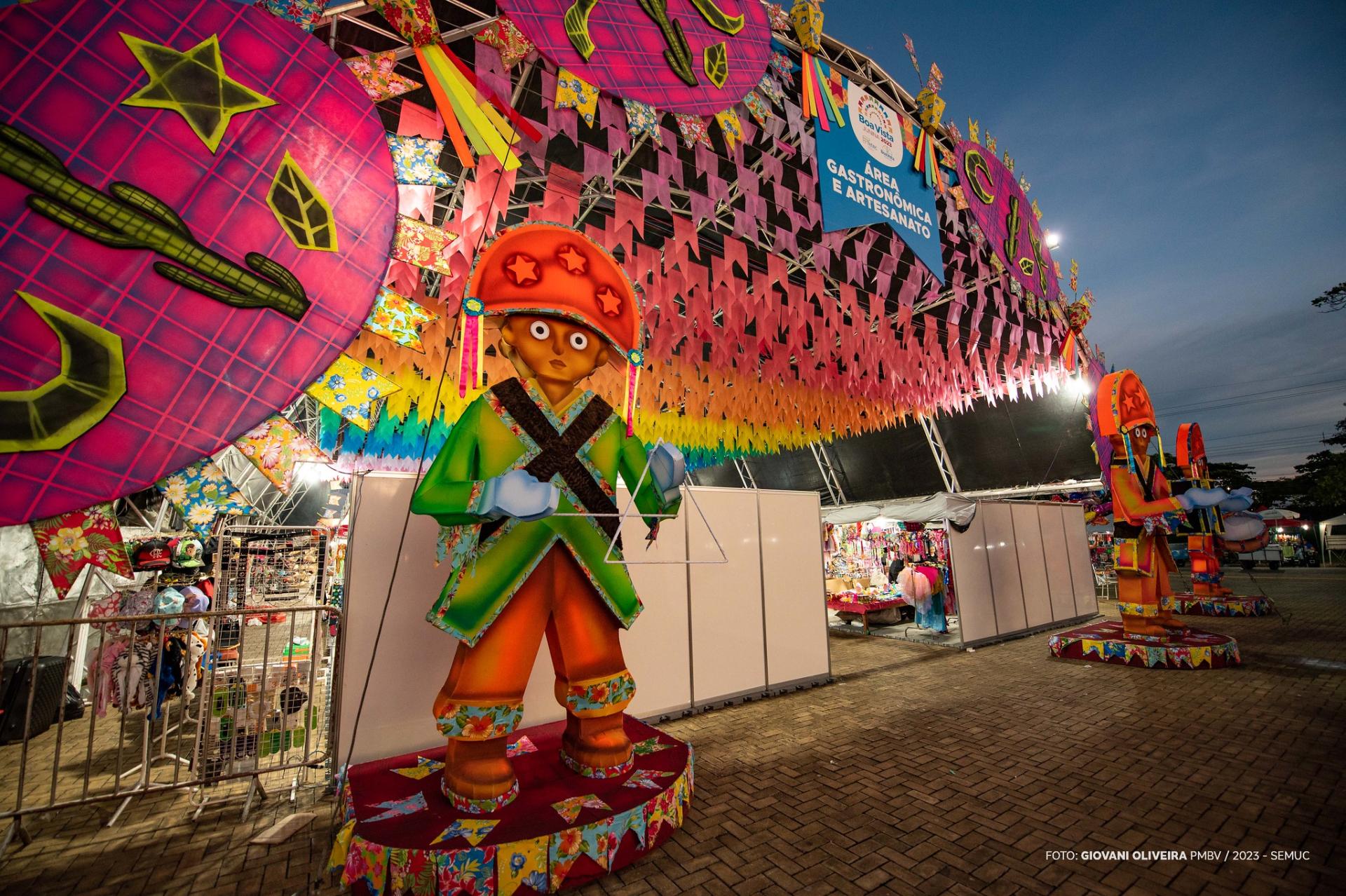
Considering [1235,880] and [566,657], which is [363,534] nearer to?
[566,657]

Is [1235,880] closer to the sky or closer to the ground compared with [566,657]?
closer to the ground

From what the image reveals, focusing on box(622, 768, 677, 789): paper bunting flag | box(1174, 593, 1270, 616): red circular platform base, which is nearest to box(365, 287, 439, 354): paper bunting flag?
box(622, 768, 677, 789): paper bunting flag

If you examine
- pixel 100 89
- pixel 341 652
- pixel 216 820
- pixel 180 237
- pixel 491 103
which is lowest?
pixel 216 820

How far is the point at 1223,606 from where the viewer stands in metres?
8.25

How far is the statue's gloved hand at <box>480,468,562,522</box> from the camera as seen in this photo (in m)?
1.74

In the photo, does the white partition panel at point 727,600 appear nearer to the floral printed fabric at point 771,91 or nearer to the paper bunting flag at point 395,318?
the paper bunting flag at point 395,318

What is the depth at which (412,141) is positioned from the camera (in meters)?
2.32

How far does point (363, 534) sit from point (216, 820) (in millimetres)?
1523

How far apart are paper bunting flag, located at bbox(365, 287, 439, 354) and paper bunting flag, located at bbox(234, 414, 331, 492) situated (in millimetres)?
495

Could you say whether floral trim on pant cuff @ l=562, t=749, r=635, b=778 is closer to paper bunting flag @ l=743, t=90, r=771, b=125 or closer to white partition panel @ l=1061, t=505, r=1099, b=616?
paper bunting flag @ l=743, t=90, r=771, b=125

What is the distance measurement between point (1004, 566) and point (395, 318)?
8.19 m

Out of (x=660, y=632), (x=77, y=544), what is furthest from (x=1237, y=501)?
(x=77, y=544)

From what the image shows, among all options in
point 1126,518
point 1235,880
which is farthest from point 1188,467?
point 1235,880

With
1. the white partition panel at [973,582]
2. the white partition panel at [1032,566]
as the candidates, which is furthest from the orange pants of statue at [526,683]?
the white partition panel at [1032,566]
